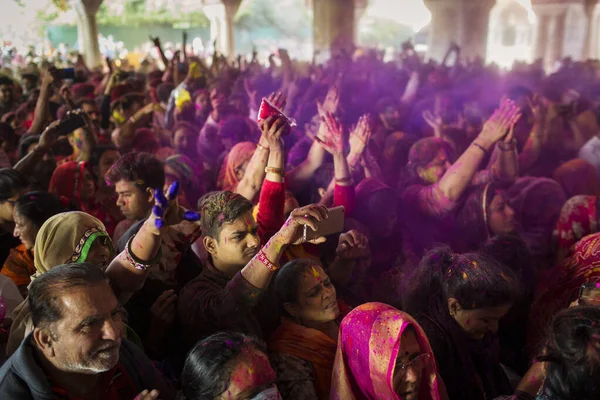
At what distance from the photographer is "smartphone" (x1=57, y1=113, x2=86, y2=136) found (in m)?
3.81

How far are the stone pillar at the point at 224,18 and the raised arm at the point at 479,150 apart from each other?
54.1 feet

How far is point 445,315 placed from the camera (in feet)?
7.23

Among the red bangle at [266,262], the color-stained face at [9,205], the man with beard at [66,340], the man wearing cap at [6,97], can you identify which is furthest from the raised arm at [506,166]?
the man wearing cap at [6,97]

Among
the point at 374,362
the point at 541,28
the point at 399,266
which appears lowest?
the point at 399,266

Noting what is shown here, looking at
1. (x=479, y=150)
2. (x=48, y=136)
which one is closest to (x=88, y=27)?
(x=48, y=136)

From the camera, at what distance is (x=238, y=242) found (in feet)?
7.45

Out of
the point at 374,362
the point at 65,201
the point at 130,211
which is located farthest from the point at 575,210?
the point at 65,201

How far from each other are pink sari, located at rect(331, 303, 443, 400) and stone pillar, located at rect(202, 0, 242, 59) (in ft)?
57.9

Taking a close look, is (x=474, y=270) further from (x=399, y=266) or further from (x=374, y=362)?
(x=399, y=266)

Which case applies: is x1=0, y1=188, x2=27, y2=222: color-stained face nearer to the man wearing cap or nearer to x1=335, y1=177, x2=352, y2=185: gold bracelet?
x1=335, y1=177, x2=352, y2=185: gold bracelet

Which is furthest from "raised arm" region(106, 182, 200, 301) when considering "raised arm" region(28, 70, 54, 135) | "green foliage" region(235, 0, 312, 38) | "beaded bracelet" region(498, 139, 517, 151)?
"green foliage" region(235, 0, 312, 38)

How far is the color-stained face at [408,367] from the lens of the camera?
1.77m

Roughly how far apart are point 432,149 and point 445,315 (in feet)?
5.73

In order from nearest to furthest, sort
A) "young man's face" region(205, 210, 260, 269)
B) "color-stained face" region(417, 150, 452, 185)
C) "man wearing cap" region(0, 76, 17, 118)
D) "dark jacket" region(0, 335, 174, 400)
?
"dark jacket" region(0, 335, 174, 400), "young man's face" region(205, 210, 260, 269), "color-stained face" region(417, 150, 452, 185), "man wearing cap" region(0, 76, 17, 118)
